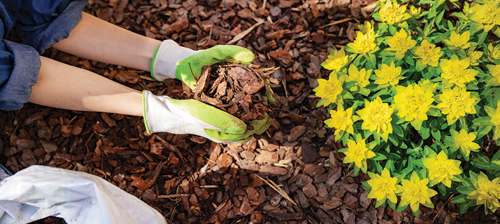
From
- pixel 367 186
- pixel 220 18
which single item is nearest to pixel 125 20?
pixel 220 18

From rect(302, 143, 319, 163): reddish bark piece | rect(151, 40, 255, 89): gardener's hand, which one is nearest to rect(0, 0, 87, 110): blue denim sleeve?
rect(151, 40, 255, 89): gardener's hand

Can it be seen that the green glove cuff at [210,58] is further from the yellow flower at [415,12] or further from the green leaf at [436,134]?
the green leaf at [436,134]

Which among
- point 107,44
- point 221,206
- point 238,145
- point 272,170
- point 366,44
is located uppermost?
point 366,44

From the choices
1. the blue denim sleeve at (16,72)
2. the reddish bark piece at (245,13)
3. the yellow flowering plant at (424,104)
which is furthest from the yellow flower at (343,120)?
the blue denim sleeve at (16,72)

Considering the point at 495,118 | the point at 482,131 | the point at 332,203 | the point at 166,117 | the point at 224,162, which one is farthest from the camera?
the point at 224,162

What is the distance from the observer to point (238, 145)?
1971 mm

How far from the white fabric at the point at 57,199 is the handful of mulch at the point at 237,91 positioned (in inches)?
29.0

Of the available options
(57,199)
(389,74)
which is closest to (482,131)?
(389,74)

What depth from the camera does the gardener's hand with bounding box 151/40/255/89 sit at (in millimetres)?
1744

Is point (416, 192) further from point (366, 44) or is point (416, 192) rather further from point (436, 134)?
point (366, 44)

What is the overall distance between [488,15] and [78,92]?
86.7 inches

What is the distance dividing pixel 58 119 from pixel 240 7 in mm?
1585

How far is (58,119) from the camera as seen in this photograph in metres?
2.04

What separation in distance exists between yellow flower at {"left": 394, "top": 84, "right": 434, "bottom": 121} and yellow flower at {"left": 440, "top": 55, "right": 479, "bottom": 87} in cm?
12
